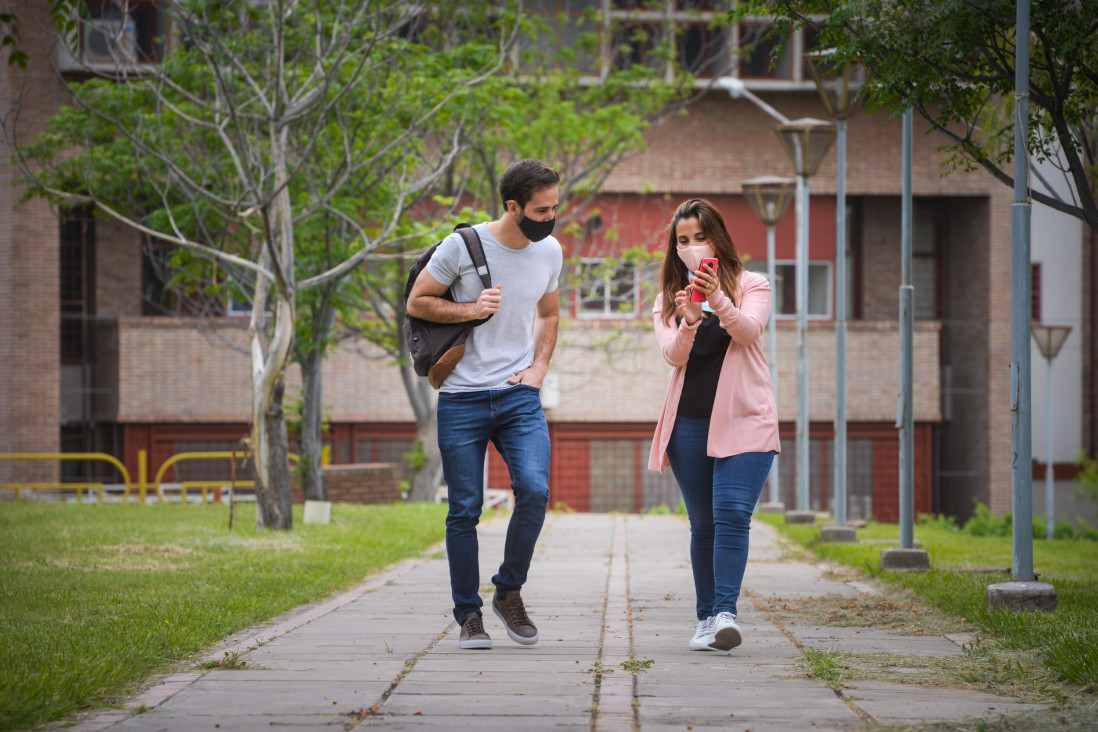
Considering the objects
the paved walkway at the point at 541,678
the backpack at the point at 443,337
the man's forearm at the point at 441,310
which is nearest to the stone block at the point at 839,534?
the paved walkway at the point at 541,678

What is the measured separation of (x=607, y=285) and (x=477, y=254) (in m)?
16.6

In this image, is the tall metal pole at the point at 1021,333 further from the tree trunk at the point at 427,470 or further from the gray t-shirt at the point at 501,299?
the tree trunk at the point at 427,470

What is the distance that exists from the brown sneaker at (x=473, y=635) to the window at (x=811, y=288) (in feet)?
75.5

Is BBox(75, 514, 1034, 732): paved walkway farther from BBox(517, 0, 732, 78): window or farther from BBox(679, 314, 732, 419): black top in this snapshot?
BBox(517, 0, 732, 78): window

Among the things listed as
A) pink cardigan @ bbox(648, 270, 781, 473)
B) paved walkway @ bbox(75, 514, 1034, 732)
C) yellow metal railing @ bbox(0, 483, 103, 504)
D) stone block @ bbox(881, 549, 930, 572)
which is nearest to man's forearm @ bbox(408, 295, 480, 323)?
pink cardigan @ bbox(648, 270, 781, 473)

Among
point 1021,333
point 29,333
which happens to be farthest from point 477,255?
point 29,333

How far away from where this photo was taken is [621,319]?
2608cm

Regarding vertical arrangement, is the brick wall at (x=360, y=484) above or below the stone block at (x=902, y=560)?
below

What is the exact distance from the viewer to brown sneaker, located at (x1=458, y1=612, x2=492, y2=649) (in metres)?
5.47

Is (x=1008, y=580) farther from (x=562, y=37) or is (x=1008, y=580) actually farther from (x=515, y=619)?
(x=562, y=37)

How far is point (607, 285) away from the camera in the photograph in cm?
2192

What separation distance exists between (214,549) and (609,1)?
53.4 ft

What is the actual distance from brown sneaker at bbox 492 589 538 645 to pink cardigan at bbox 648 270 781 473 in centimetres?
101

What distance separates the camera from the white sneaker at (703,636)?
5.43 m
